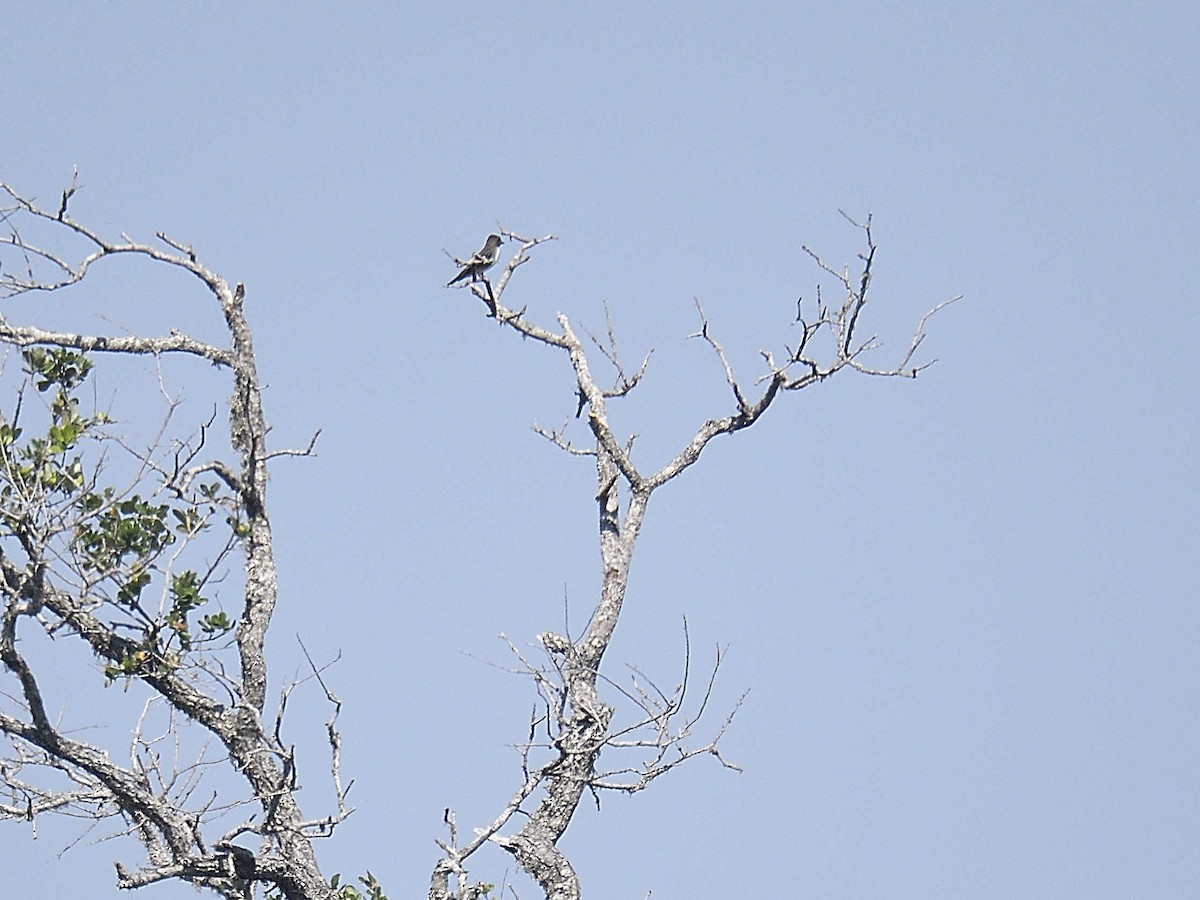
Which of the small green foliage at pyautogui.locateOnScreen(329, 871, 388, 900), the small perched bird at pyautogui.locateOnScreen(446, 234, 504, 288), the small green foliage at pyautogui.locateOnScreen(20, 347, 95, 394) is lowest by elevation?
the small green foliage at pyautogui.locateOnScreen(329, 871, 388, 900)

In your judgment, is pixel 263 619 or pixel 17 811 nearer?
pixel 17 811

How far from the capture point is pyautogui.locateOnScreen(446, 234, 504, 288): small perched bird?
310 inches

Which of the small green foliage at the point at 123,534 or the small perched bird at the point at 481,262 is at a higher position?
the small perched bird at the point at 481,262

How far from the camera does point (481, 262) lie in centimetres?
788

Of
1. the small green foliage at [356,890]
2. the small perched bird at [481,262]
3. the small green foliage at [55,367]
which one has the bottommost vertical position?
the small green foliage at [356,890]

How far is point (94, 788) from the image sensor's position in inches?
268

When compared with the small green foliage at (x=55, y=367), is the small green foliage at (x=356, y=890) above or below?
below

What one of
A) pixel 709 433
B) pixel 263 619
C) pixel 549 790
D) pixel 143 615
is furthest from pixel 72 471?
pixel 709 433

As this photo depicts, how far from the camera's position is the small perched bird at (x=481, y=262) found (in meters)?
7.87

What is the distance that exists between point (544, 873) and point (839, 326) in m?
3.01

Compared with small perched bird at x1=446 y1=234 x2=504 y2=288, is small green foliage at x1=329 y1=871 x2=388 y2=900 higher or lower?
lower

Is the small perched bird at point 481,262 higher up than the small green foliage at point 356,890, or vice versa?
the small perched bird at point 481,262

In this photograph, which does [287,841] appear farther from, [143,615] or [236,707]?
[143,615]

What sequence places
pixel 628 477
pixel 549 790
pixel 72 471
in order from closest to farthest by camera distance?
pixel 72 471, pixel 549 790, pixel 628 477
